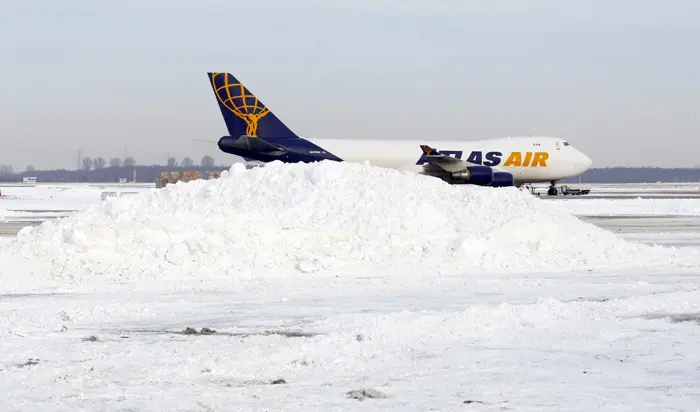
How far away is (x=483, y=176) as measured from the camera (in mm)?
44750

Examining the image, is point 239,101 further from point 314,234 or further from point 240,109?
point 314,234

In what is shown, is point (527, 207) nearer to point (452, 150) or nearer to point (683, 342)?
point (683, 342)

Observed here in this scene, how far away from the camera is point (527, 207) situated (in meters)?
20.4

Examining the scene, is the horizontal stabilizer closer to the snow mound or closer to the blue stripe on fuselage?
the blue stripe on fuselage

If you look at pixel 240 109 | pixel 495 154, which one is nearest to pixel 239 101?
pixel 240 109

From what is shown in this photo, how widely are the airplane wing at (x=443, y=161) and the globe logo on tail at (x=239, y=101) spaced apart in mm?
8698

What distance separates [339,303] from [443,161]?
35.1 meters

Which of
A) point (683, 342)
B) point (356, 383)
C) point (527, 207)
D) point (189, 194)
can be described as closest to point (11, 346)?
point (356, 383)

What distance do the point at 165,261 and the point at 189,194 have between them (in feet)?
15.4

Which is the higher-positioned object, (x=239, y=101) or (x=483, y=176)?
(x=239, y=101)

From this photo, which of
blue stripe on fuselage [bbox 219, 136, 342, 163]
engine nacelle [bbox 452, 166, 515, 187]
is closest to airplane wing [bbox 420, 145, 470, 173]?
engine nacelle [bbox 452, 166, 515, 187]

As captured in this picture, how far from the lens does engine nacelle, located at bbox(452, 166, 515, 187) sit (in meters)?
44.7

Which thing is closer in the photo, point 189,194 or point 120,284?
point 120,284

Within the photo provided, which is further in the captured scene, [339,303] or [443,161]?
[443,161]
